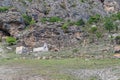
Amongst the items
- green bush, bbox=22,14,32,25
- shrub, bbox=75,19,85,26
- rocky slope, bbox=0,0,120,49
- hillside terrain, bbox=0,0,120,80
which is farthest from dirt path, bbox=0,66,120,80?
shrub, bbox=75,19,85,26

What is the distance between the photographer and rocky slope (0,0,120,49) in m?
91.6

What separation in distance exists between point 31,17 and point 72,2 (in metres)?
26.1

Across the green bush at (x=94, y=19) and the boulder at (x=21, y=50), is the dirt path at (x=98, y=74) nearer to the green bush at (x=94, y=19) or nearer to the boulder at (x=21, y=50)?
the boulder at (x=21, y=50)

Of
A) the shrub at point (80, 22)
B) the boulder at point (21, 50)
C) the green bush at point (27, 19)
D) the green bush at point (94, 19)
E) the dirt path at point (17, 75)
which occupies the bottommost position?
the green bush at point (94, 19)

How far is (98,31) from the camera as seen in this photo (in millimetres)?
103438

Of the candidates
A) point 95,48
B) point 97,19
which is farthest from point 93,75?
point 97,19

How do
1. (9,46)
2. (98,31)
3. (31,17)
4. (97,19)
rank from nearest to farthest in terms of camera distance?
(9,46)
(98,31)
(31,17)
(97,19)

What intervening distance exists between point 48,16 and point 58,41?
3423 cm

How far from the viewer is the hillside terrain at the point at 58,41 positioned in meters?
48.9

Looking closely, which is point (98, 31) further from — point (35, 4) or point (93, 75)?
point (93, 75)

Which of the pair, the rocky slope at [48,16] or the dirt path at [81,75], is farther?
the rocky slope at [48,16]

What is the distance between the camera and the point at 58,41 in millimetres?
90250

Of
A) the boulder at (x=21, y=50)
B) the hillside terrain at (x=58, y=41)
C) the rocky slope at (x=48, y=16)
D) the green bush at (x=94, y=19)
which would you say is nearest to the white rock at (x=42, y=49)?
the hillside terrain at (x=58, y=41)

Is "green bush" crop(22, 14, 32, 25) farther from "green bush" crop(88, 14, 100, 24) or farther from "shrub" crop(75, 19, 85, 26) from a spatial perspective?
"green bush" crop(88, 14, 100, 24)
